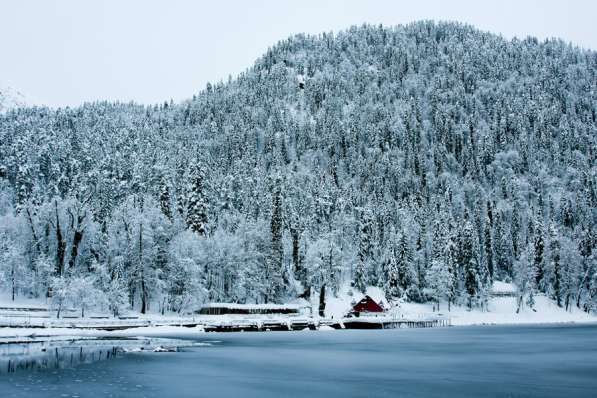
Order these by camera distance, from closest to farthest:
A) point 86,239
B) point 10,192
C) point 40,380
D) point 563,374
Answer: point 40,380, point 563,374, point 86,239, point 10,192

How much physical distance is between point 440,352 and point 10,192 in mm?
112775

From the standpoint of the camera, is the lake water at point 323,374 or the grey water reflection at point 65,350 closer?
the lake water at point 323,374

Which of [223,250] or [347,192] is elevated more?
[347,192]

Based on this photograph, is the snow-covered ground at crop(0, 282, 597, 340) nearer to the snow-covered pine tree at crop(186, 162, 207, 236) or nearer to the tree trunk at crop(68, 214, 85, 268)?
the tree trunk at crop(68, 214, 85, 268)

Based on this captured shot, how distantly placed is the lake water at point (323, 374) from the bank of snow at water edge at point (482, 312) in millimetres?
69268

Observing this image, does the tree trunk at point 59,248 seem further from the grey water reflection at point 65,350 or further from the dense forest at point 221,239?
the grey water reflection at point 65,350

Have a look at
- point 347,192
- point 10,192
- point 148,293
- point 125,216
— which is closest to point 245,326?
point 148,293

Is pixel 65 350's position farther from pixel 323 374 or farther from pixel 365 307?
pixel 365 307

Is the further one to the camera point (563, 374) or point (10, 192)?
point (10, 192)

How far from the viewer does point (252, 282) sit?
379 feet

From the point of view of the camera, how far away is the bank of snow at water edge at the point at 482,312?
13550cm

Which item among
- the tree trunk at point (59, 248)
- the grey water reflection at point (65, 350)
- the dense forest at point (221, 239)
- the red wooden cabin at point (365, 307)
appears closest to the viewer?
the grey water reflection at point (65, 350)

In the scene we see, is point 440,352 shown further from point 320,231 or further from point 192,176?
point 320,231

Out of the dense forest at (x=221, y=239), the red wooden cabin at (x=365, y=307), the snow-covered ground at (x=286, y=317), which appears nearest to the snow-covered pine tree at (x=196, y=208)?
the dense forest at (x=221, y=239)
